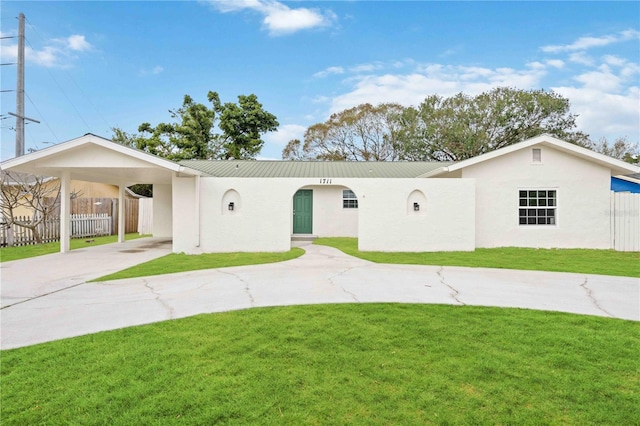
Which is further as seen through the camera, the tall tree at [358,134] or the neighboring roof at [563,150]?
the tall tree at [358,134]

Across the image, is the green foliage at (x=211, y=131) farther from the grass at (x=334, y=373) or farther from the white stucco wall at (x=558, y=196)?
the grass at (x=334, y=373)

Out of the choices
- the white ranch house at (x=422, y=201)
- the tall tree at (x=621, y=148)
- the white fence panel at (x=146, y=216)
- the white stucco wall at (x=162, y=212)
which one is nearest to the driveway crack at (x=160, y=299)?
the white ranch house at (x=422, y=201)

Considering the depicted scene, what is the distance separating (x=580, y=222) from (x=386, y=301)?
35.1 feet

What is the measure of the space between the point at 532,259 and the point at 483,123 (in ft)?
71.1

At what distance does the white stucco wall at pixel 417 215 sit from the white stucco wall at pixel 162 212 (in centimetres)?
991

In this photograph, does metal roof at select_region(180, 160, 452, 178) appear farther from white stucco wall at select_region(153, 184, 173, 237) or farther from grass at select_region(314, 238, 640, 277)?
grass at select_region(314, 238, 640, 277)

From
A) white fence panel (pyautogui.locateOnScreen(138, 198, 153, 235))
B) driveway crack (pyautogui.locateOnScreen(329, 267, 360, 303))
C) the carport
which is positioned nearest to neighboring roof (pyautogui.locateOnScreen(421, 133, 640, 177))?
driveway crack (pyautogui.locateOnScreen(329, 267, 360, 303))

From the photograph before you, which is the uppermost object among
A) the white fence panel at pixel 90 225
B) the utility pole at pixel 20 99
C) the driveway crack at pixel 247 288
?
the utility pole at pixel 20 99

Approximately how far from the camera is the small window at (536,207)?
12.7 m

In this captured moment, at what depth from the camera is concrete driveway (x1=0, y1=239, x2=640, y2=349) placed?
4.88m

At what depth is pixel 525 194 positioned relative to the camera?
41.8 ft

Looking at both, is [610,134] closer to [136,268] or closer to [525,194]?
[525,194]

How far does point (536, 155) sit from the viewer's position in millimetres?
12680

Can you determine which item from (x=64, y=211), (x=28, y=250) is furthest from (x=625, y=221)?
(x=28, y=250)
